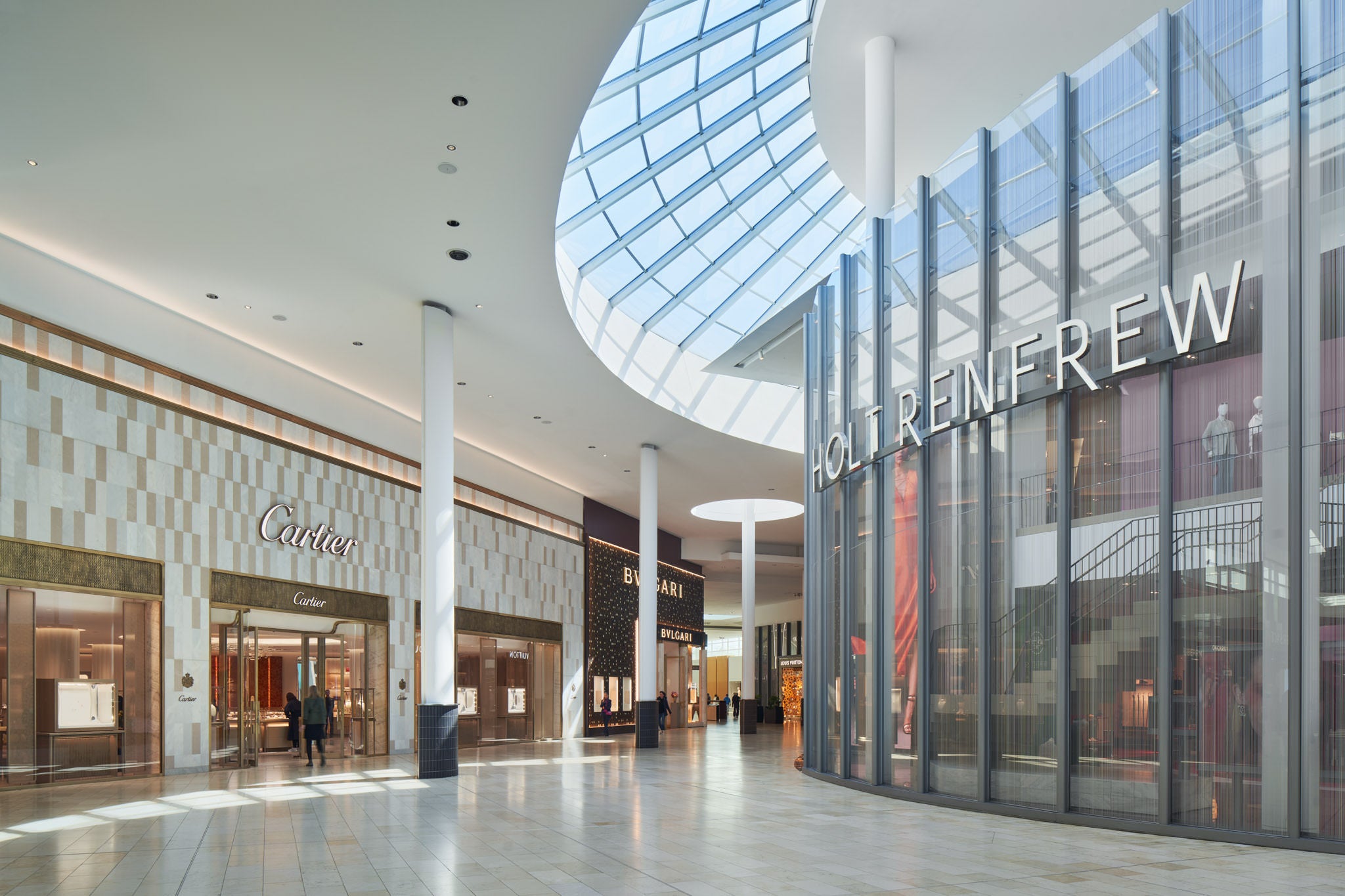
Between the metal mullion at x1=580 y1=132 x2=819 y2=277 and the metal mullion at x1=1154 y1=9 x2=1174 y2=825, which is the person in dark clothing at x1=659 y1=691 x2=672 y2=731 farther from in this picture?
the metal mullion at x1=1154 y1=9 x2=1174 y2=825

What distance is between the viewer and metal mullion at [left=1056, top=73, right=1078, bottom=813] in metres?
9.78

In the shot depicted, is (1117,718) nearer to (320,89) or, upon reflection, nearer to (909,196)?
(909,196)

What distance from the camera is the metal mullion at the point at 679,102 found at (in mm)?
14883

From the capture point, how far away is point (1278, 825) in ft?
26.5

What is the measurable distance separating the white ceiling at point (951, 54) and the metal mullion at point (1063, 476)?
3392 mm

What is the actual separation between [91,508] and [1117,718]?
13820 mm

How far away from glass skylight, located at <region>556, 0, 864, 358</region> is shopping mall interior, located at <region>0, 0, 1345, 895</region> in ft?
0.30

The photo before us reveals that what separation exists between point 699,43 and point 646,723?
16.2 m

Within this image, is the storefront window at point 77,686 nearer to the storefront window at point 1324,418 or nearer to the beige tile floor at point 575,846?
the beige tile floor at point 575,846

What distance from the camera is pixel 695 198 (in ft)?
59.3

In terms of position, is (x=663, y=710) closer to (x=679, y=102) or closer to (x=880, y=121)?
(x=679, y=102)

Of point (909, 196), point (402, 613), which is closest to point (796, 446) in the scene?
point (402, 613)

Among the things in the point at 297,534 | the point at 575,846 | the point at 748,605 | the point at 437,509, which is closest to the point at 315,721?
the point at 297,534

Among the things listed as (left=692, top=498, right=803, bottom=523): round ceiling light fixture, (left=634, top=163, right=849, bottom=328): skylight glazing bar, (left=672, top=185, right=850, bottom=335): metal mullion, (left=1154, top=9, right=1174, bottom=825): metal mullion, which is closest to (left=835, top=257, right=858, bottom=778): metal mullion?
(left=634, top=163, right=849, bottom=328): skylight glazing bar
